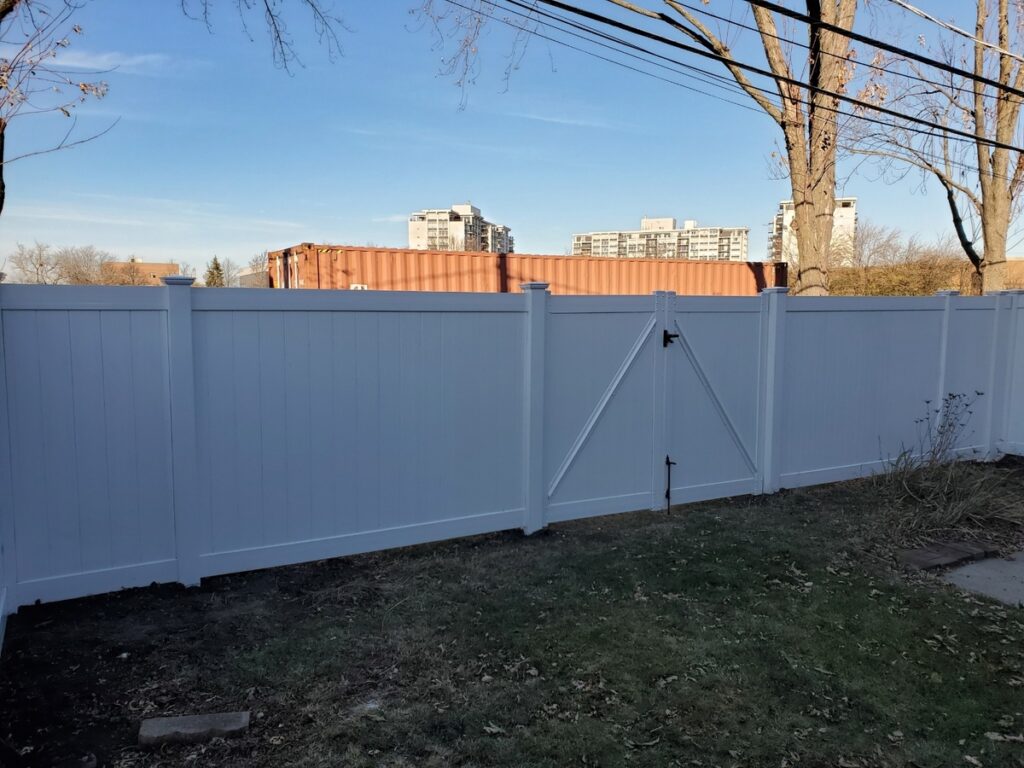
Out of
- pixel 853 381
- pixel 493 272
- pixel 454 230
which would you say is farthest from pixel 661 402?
pixel 454 230

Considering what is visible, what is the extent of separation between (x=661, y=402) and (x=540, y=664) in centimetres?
280

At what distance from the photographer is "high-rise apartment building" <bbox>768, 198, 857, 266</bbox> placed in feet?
85.2

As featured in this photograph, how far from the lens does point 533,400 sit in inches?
191

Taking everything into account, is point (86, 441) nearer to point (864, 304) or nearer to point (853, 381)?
point (853, 381)

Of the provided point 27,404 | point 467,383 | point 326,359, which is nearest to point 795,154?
point 467,383

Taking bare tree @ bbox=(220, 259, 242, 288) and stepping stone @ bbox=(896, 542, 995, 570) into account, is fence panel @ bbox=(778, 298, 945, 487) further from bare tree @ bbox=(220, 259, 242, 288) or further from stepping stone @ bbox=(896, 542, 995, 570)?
bare tree @ bbox=(220, 259, 242, 288)

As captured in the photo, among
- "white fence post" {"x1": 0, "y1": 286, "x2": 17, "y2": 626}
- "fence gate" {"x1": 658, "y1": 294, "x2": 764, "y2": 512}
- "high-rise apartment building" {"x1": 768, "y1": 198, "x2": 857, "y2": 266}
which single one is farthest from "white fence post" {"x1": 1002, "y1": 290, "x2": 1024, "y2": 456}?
"high-rise apartment building" {"x1": 768, "y1": 198, "x2": 857, "y2": 266}

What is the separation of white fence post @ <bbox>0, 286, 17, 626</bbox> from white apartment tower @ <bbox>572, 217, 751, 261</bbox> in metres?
41.1

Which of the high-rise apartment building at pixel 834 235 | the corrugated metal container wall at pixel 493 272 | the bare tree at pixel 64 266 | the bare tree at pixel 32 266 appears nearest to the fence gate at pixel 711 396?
the corrugated metal container wall at pixel 493 272

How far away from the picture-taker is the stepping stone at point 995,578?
4117mm

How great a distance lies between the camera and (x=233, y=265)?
36.3 m

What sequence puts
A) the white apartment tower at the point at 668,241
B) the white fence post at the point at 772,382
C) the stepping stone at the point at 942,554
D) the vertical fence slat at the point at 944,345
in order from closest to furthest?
1. the stepping stone at the point at 942,554
2. the white fence post at the point at 772,382
3. the vertical fence slat at the point at 944,345
4. the white apartment tower at the point at 668,241

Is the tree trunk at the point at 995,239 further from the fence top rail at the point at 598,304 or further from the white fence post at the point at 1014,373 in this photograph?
the fence top rail at the point at 598,304

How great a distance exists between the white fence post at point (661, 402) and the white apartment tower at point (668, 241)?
126 ft
